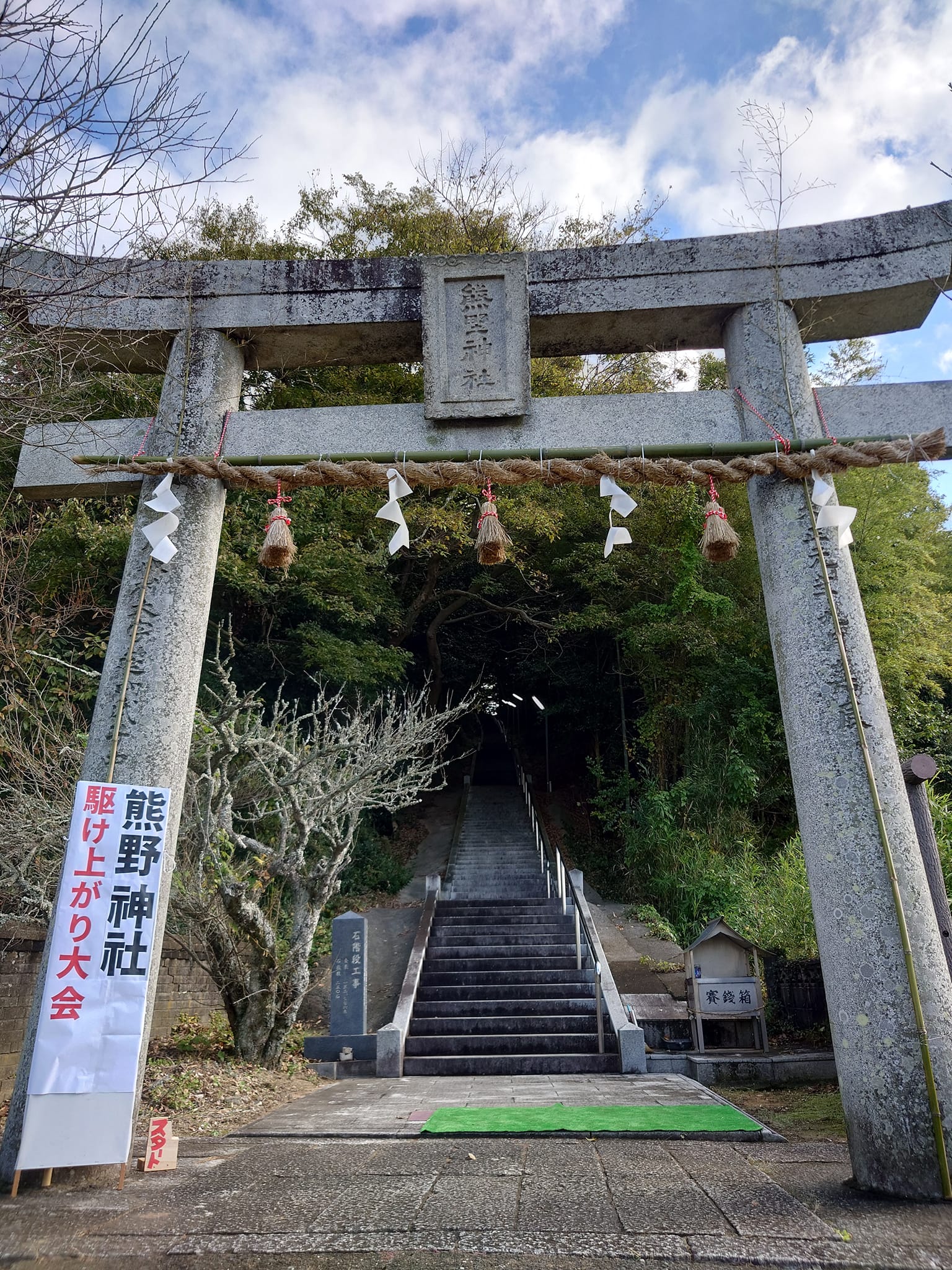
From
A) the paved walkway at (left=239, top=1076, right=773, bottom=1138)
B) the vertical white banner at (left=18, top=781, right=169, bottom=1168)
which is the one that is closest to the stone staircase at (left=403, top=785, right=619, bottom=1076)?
the paved walkway at (left=239, top=1076, right=773, bottom=1138)

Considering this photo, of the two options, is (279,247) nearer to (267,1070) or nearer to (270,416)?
(270,416)

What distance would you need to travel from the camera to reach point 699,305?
14.7 feet

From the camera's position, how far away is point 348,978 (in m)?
8.14

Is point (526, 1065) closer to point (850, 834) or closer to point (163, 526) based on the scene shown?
point (850, 834)

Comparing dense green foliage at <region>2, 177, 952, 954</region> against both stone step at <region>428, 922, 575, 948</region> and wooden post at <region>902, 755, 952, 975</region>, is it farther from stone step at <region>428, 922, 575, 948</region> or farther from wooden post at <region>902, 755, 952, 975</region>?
wooden post at <region>902, 755, 952, 975</region>

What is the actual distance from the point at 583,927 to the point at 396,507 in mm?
7749

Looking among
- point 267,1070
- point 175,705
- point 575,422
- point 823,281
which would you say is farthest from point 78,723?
point 823,281

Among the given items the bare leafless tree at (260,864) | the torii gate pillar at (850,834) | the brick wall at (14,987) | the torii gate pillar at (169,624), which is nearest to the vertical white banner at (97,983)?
the torii gate pillar at (169,624)

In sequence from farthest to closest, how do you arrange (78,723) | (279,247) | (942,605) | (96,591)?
(279,247), (942,605), (96,591), (78,723)

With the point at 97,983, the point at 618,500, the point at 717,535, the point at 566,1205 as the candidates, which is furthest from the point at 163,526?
the point at 566,1205

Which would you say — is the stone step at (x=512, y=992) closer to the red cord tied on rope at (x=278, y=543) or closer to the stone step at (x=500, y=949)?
the stone step at (x=500, y=949)

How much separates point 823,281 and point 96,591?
903cm

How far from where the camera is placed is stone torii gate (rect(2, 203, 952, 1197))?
12.7 ft

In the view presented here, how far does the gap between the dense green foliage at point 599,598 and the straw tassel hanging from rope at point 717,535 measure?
5.31 metres
